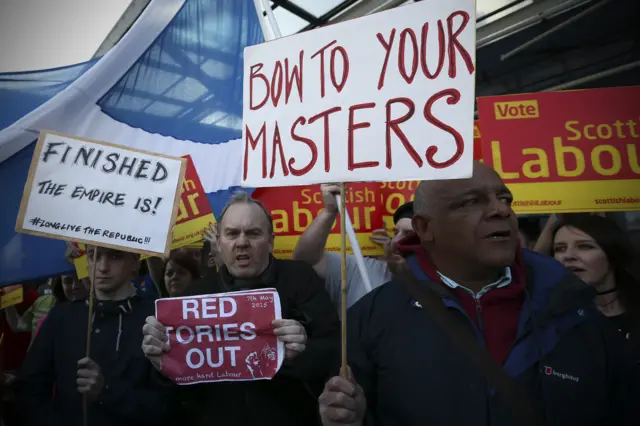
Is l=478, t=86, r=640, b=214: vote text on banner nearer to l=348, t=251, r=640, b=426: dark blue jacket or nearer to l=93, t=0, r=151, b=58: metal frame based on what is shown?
l=348, t=251, r=640, b=426: dark blue jacket

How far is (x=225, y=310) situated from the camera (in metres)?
1.71

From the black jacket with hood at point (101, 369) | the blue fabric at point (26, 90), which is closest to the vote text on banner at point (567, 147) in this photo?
the black jacket with hood at point (101, 369)

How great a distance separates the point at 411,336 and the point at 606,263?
1347mm

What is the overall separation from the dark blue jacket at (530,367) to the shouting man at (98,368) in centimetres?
96

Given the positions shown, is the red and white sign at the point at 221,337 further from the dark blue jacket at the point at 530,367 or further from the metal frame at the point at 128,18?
the metal frame at the point at 128,18

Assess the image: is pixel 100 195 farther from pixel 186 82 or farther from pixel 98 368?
pixel 186 82

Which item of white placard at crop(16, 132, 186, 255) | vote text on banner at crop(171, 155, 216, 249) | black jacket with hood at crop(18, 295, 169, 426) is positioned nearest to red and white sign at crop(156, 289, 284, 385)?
black jacket with hood at crop(18, 295, 169, 426)

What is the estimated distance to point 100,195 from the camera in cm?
221

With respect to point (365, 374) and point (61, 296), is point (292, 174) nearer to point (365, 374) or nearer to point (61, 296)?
point (365, 374)

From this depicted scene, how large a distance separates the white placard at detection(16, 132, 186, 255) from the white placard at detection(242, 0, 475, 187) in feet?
2.31

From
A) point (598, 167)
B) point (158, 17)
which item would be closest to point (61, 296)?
point (158, 17)

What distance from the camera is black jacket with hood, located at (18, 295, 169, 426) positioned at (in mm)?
1795

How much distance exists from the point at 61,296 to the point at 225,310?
7.63ft

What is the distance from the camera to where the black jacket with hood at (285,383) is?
1656 mm
